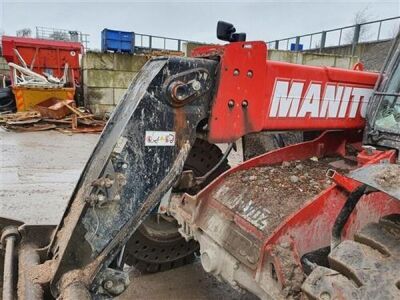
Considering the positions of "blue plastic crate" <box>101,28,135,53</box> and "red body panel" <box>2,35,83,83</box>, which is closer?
"red body panel" <box>2,35,83,83</box>

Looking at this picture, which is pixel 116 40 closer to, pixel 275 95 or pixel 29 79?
pixel 29 79

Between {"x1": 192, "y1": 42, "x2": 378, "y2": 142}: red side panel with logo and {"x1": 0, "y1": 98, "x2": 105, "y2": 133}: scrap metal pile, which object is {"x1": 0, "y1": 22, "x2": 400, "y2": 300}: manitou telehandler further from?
{"x1": 0, "y1": 98, "x2": 105, "y2": 133}: scrap metal pile

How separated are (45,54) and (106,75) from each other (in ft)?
Answer: 10.9

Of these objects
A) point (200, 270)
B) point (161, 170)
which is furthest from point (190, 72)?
point (200, 270)

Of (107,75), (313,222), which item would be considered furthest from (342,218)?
(107,75)

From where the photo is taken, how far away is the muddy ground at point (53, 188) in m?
3.14

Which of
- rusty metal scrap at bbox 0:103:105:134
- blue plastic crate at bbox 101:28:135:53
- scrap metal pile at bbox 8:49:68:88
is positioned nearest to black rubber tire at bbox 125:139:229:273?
rusty metal scrap at bbox 0:103:105:134

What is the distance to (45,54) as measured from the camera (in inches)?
509

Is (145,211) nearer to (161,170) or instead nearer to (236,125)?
(161,170)

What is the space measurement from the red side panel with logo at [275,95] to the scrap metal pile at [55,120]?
8.25 meters

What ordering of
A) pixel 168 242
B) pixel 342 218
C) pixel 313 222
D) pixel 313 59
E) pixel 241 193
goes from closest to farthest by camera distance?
pixel 342 218
pixel 313 222
pixel 241 193
pixel 168 242
pixel 313 59

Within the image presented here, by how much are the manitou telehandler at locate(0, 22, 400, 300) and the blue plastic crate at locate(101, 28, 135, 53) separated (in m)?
11.7

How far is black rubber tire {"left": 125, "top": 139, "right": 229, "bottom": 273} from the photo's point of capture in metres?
3.01

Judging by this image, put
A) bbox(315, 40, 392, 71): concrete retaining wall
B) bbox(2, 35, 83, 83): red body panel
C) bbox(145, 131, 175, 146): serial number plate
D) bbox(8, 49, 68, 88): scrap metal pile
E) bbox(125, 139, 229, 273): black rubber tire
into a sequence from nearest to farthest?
bbox(145, 131, 175, 146): serial number plate < bbox(125, 139, 229, 273): black rubber tire < bbox(8, 49, 68, 88): scrap metal pile < bbox(2, 35, 83, 83): red body panel < bbox(315, 40, 392, 71): concrete retaining wall
